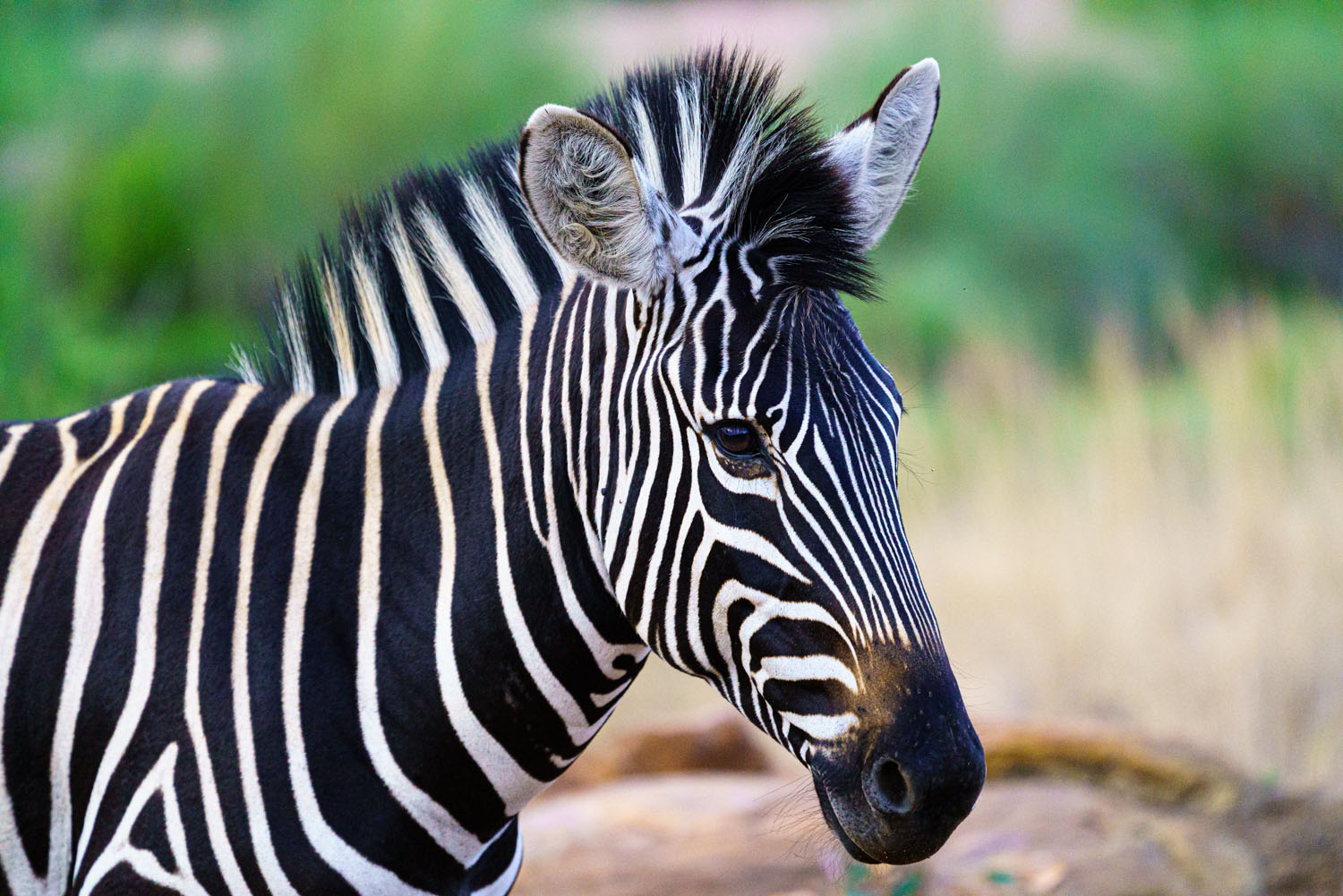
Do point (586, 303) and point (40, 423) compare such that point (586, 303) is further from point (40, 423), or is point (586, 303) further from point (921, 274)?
point (921, 274)

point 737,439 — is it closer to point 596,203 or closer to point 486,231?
point 596,203

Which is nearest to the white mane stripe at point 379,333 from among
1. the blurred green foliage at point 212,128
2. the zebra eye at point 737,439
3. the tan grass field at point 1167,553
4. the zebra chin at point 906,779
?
the zebra eye at point 737,439

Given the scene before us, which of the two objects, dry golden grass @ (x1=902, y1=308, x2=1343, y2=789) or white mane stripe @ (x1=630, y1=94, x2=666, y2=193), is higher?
white mane stripe @ (x1=630, y1=94, x2=666, y2=193)

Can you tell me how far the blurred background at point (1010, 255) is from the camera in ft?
24.6

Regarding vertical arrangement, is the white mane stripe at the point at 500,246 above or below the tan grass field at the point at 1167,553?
above

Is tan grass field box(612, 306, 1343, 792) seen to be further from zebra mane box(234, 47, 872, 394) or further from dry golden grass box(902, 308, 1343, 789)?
zebra mane box(234, 47, 872, 394)

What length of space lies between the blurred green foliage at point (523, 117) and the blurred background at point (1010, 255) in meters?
0.05

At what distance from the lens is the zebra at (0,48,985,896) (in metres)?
2.03

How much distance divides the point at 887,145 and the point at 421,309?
114cm

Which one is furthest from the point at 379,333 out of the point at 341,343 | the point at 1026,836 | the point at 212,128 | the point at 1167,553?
the point at 212,128

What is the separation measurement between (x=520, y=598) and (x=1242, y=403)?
7.61 meters

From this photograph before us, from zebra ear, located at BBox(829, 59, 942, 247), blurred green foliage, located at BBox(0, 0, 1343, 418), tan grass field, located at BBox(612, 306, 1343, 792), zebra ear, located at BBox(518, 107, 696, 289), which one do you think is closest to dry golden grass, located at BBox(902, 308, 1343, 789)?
tan grass field, located at BBox(612, 306, 1343, 792)

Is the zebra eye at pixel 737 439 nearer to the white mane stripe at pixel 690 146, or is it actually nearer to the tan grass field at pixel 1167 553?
the white mane stripe at pixel 690 146

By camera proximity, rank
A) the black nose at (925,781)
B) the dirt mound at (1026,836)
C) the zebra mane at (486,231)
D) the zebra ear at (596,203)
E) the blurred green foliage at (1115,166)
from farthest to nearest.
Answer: the blurred green foliage at (1115,166) < the dirt mound at (1026,836) < the zebra mane at (486,231) < the zebra ear at (596,203) < the black nose at (925,781)
